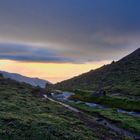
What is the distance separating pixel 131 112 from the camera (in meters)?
85.3

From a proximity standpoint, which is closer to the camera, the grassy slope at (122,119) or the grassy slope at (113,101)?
the grassy slope at (122,119)

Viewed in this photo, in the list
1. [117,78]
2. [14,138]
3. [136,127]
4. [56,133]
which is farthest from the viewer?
[117,78]

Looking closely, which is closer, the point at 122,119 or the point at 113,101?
the point at 122,119

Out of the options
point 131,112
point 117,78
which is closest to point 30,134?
point 131,112

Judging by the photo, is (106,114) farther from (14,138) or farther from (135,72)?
(135,72)

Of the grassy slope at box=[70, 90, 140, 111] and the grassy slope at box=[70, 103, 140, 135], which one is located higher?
the grassy slope at box=[70, 90, 140, 111]

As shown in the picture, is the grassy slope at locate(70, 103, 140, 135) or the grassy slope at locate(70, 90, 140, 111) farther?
the grassy slope at locate(70, 90, 140, 111)

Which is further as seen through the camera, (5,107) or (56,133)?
(5,107)

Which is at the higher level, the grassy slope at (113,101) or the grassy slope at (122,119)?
the grassy slope at (113,101)

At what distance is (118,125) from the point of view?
67938 millimetres

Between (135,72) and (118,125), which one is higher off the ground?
(135,72)

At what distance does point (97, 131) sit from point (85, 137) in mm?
9888

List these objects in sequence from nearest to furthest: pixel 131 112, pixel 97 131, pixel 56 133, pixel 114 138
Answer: pixel 56 133, pixel 114 138, pixel 97 131, pixel 131 112

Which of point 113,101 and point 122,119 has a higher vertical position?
point 113,101
